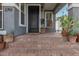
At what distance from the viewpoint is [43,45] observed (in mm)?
3709

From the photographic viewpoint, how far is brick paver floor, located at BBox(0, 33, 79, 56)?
340 cm

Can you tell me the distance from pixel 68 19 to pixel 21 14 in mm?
1323

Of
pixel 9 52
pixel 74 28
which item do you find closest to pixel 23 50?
pixel 9 52

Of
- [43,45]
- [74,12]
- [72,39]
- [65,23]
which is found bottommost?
[43,45]

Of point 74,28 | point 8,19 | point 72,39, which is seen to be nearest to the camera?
point 8,19

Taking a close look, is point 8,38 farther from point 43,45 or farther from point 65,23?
point 65,23

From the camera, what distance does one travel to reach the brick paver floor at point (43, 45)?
3.40m

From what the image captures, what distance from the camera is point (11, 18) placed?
11.9ft

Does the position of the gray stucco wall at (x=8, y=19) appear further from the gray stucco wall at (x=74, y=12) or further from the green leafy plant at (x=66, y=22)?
the gray stucco wall at (x=74, y=12)

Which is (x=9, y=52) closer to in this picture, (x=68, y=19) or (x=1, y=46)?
(x=1, y=46)

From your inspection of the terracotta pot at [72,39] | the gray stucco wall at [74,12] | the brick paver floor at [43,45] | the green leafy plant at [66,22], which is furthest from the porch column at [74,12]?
the brick paver floor at [43,45]

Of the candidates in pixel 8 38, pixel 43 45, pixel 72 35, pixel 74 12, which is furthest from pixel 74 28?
pixel 8 38

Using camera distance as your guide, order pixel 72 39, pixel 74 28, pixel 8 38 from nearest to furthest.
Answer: pixel 8 38 → pixel 74 28 → pixel 72 39

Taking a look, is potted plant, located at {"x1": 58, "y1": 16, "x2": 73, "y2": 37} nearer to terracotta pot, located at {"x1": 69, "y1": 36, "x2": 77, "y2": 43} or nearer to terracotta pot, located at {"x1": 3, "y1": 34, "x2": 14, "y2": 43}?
terracotta pot, located at {"x1": 69, "y1": 36, "x2": 77, "y2": 43}
